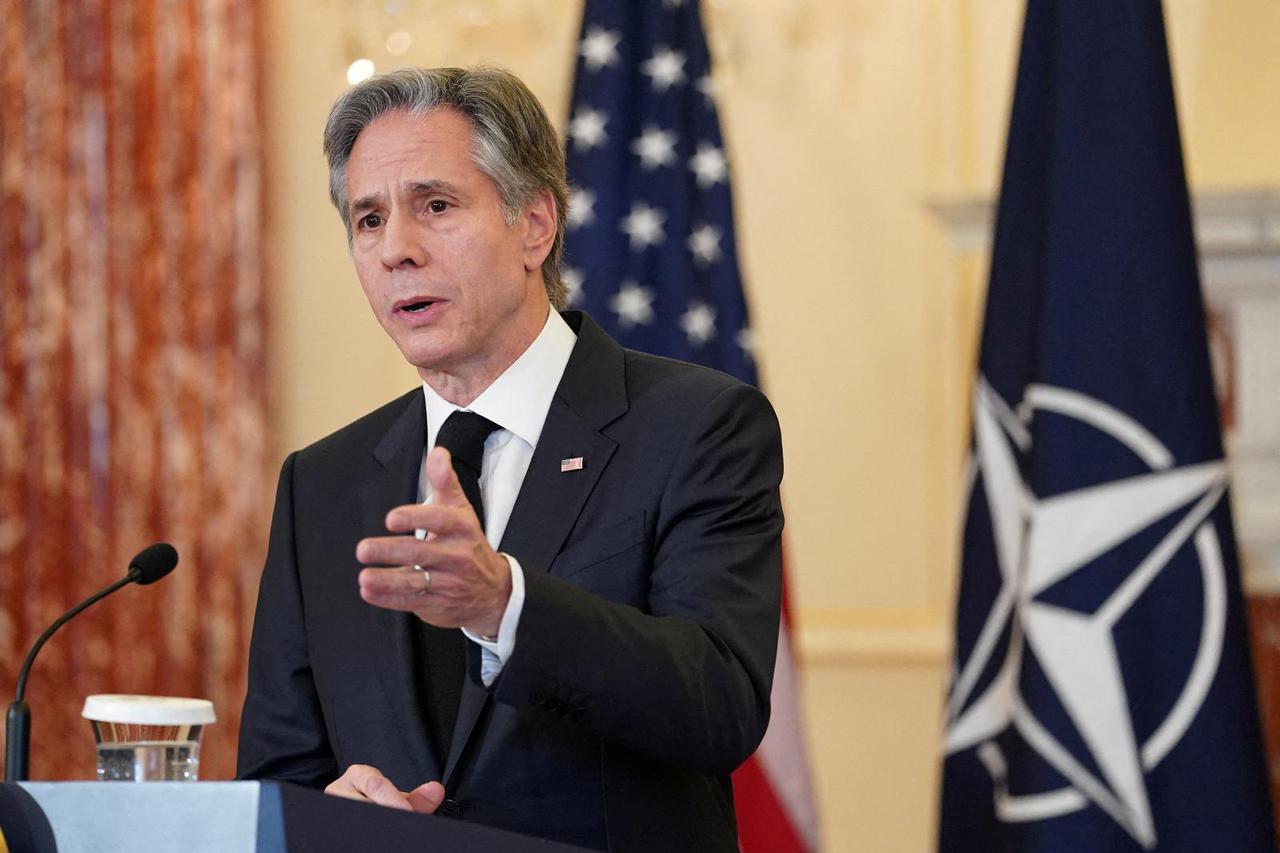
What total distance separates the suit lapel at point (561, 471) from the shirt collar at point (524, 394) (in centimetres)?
3

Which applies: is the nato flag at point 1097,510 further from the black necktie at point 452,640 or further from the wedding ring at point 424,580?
the wedding ring at point 424,580

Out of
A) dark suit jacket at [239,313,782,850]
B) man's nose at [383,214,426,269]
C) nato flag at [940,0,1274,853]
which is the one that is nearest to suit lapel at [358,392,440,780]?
dark suit jacket at [239,313,782,850]

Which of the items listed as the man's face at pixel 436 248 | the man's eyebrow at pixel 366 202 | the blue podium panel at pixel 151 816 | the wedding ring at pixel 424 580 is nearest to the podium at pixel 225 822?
the blue podium panel at pixel 151 816

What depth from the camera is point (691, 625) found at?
1932 millimetres

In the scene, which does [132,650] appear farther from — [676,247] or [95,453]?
[676,247]

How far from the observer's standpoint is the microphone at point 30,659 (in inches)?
79.4

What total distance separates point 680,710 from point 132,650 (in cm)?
365

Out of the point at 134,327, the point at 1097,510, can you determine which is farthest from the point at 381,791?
the point at 134,327

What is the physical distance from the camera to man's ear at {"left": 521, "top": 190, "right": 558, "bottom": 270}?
7.70ft

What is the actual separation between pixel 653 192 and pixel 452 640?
2556 mm

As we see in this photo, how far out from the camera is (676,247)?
4504mm

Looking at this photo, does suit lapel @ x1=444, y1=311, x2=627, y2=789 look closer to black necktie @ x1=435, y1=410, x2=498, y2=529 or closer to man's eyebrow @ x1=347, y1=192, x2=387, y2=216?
black necktie @ x1=435, y1=410, x2=498, y2=529

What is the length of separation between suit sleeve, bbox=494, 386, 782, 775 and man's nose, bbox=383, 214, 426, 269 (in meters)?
0.42

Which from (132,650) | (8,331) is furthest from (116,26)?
(132,650)
